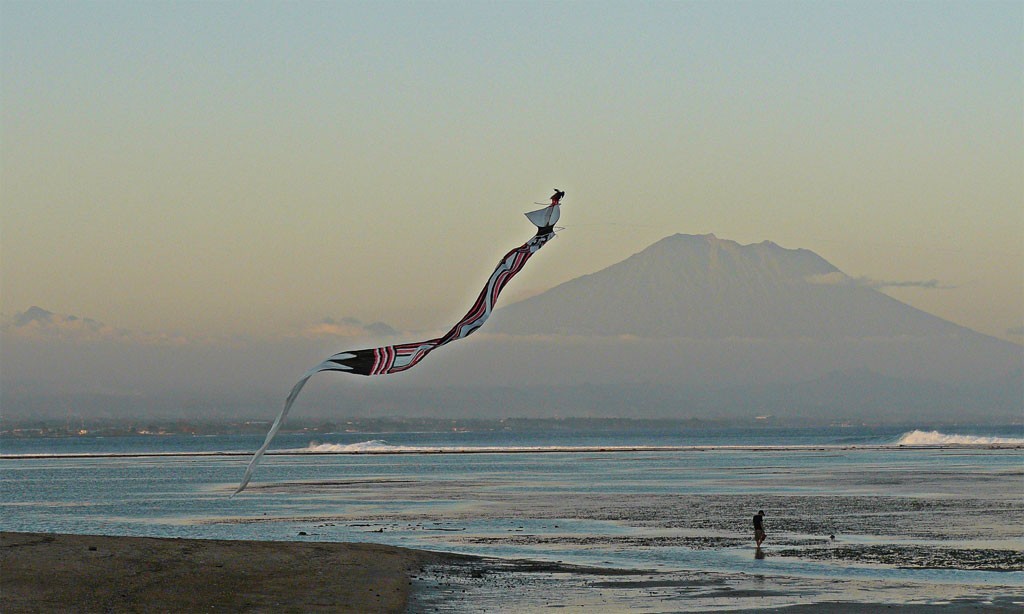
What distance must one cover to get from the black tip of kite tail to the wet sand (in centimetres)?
1848

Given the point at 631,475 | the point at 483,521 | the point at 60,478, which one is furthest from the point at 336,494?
the point at 60,478

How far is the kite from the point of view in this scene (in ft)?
46.6

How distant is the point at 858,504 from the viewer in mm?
65750

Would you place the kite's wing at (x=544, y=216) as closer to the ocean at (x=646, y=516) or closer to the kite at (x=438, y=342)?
the kite at (x=438, y=342)

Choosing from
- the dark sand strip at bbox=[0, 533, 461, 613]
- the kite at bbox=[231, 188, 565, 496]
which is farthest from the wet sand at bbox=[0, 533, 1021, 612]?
the kite at bbox=[231, 188, 565, 496]

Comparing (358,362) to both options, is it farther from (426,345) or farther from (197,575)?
(197,575)

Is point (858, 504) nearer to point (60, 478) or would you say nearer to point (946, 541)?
point (946, 541)

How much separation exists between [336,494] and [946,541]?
147 feet

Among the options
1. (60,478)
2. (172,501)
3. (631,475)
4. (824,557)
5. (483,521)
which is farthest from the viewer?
(60,478)

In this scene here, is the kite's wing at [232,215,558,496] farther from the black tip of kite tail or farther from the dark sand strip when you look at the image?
the dark sand strip

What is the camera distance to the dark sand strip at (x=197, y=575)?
104 feet

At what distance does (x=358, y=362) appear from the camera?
1447cm

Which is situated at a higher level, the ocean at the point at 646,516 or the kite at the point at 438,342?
the kite at the point at 438,342

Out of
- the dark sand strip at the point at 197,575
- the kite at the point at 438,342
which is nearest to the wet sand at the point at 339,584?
the dark sand strip at the point at 197,575
